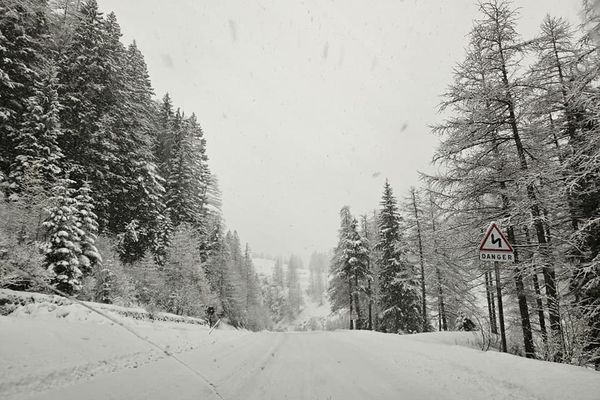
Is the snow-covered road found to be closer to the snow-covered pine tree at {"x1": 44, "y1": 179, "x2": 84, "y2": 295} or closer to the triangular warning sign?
the triangular warning sign

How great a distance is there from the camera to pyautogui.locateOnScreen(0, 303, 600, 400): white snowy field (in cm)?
570

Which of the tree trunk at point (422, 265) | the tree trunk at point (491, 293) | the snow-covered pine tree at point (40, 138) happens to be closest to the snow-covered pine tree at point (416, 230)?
the tree trunk at point (422, 265)

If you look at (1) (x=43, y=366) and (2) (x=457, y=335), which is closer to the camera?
(1) (x=43, y=366)

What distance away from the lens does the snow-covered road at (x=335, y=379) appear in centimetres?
573

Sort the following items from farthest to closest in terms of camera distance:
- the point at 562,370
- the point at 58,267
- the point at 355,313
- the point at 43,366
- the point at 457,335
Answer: the point at 355,313 → the point at 457,335 → the point at 58,267 → the point at 562,370 → the point at 43,366

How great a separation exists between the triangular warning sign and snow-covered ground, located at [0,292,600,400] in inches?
109

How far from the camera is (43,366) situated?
613cm

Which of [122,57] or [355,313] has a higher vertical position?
[122,57]

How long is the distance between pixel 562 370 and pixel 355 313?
31.8 meters

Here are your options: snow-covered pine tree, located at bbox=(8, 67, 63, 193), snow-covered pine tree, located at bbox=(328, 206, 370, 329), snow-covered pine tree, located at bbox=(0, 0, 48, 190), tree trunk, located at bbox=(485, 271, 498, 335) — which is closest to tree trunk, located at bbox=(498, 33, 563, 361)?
tree trunk, located at bbox=(485, 271, 498, 335)

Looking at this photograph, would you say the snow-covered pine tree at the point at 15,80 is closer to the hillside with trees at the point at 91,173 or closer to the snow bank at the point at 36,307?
the hillside with trees at the point at 91,173

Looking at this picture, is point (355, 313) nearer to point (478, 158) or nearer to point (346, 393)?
point (478, 158)

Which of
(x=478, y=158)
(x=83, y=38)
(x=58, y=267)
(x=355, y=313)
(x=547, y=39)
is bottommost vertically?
(x=355, y=313)

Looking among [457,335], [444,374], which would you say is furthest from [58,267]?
[457,335]
